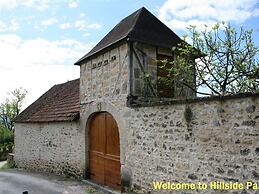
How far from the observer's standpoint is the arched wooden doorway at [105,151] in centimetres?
844

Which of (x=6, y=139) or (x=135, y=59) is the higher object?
(x=135, y=59)

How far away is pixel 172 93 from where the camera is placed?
845 cm

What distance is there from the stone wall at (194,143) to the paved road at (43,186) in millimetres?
2387

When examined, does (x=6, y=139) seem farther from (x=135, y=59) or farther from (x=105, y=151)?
(x=135, y=59)

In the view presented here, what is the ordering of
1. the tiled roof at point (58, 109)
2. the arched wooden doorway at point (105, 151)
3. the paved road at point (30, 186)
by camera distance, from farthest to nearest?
the tiled roof at point (58, 109) < the paved road at point (30, 186) < the arched wooden doorway at point (105, 151)

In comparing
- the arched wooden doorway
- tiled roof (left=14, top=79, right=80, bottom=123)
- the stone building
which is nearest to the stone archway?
the stone building

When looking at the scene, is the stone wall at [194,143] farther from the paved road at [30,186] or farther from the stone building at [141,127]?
the paved road at [30,186]

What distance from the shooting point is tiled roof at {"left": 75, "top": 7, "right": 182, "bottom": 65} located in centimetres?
795

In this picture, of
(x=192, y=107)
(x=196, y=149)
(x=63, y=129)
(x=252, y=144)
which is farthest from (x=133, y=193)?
(x=63, y=129)

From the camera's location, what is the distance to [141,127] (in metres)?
7.14

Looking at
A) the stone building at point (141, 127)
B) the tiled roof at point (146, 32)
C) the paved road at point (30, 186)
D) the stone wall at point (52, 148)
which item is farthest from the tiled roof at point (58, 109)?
the tiled roof at point (146, 32)

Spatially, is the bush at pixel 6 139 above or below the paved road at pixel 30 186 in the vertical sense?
above

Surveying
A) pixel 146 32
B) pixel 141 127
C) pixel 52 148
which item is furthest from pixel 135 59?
pixel 52 148

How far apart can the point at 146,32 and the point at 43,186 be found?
6.47 m
